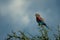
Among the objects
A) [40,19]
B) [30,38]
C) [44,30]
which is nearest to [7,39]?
[30,38]

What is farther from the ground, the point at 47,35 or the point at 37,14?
the point at 37,14

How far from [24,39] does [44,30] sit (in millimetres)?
808

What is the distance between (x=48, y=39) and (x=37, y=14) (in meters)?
2.60

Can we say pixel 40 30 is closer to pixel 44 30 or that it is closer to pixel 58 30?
pixel 44 30

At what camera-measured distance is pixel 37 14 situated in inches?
362

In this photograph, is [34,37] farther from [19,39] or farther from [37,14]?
[37,14]

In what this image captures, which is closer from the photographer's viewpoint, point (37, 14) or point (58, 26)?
point (58, 26)

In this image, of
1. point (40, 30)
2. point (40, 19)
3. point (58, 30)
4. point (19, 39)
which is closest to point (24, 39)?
point (19, 39)

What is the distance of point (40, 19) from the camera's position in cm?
904

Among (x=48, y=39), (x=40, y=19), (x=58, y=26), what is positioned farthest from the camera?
(x=40, y=19)

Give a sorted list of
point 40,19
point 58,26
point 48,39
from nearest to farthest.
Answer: point 48,39 → point 58,26 → point 40,19

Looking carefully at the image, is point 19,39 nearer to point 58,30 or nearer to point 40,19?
point 58,30

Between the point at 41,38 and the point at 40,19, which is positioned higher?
the point at 40,19

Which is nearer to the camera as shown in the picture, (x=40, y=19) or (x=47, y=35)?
(x=47, y=35)
